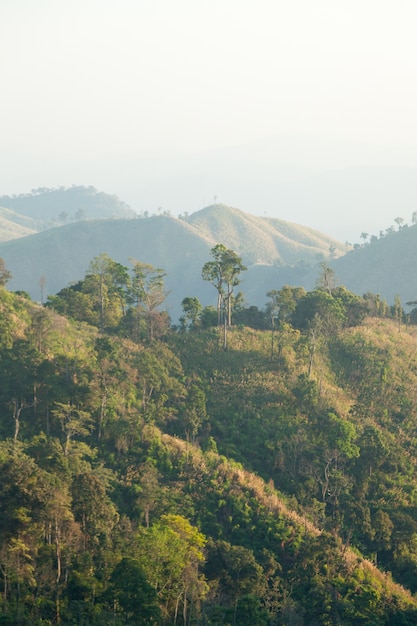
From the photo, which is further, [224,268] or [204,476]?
[224,268]

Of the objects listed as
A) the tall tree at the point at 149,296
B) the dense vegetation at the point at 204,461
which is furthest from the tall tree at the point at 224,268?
the tall tree at the point at 149,296

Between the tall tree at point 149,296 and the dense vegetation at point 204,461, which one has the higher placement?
the tall tree at point 149,296

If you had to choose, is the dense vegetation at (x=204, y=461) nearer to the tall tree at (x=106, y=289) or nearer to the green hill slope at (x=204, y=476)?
the green hill slope at (x=204, y=476)

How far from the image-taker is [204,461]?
48406 millimetres

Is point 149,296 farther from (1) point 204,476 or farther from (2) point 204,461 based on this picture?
(1) point 204,476

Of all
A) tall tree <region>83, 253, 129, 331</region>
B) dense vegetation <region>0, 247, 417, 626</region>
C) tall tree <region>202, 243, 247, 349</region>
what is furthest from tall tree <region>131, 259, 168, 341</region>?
tall tree <region>202, 243, 247, 349</region>

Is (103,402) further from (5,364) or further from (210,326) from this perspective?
(210,326)

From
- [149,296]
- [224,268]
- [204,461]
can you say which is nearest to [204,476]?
[204,461]

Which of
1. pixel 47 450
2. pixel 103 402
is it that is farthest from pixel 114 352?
pixel 47 450

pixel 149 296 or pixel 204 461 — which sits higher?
pixel 149 296

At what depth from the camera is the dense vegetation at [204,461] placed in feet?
109

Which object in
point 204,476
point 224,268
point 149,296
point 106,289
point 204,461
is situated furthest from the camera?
point 106,289

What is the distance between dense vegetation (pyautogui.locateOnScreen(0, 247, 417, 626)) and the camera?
33250 mm

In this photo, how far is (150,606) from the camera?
100.0 ft
